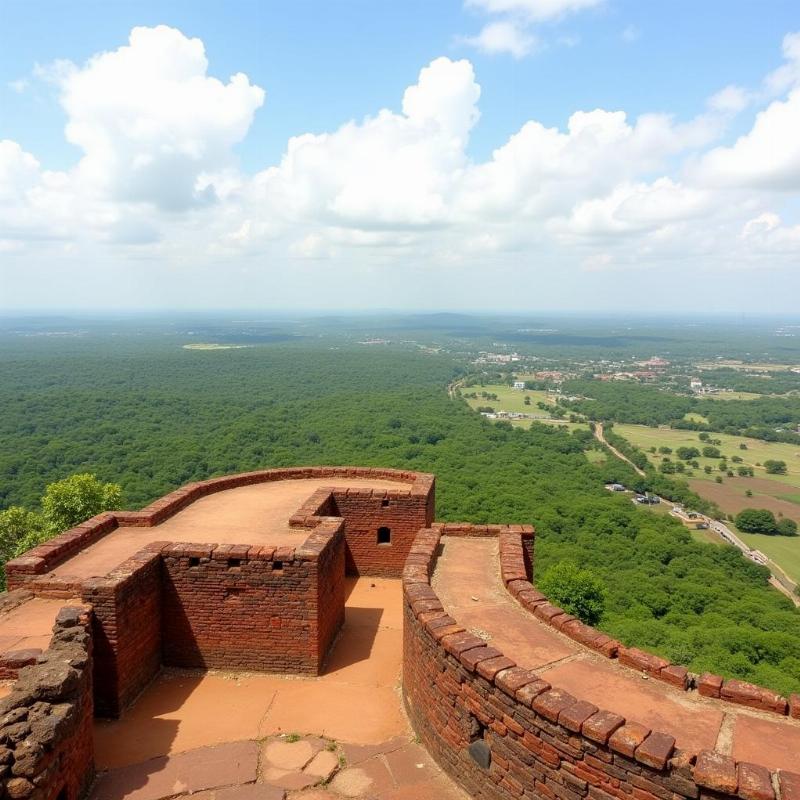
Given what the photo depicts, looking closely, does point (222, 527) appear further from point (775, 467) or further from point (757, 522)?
point (775, 467)

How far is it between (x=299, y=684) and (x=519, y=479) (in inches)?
1914

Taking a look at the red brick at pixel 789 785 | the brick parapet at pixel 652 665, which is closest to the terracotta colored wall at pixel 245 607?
the brick parapet at pixel 652 665

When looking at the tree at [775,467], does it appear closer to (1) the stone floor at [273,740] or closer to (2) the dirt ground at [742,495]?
(2) the dirt ground at [742,495]

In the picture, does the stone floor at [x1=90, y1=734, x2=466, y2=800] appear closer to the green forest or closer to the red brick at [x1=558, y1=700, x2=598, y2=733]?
the red brick at [x1=558, y1=700, x2=598, y2=733]

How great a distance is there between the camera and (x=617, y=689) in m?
5.16

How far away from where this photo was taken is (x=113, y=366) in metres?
129

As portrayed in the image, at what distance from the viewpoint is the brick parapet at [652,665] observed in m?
4.83

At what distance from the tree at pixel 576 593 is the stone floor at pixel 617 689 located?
62.1ft

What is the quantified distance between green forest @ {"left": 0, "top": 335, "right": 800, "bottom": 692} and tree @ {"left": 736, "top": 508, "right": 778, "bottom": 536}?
13.0 m

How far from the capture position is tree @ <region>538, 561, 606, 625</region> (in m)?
24.6

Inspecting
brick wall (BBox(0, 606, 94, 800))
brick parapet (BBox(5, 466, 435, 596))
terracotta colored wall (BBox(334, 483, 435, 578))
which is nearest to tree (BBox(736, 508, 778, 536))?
brick parapet (BBox(5, 466, 435, 596))

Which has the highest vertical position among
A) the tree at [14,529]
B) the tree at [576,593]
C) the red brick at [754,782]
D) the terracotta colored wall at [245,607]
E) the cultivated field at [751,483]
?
the red brick at [754,782]

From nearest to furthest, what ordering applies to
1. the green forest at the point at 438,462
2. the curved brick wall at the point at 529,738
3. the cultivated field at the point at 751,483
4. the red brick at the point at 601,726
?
the curved brick wall at the point at 529,738
the red brick at the point at 601,726
the green forest at the point at 438,462
the cultivated field at the point at 751,483

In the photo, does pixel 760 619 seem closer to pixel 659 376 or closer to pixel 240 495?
pixel 240 495
